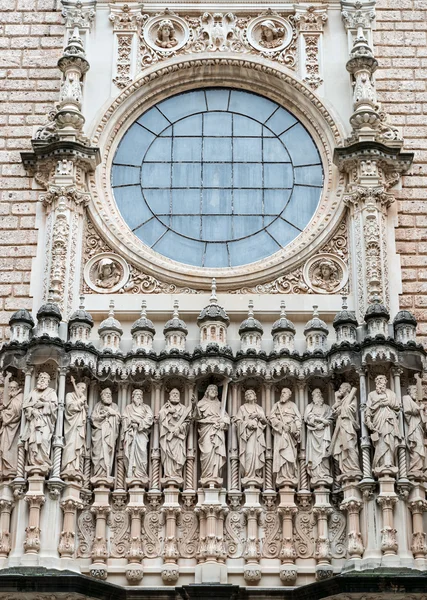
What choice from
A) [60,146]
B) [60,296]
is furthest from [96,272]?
[60,146]

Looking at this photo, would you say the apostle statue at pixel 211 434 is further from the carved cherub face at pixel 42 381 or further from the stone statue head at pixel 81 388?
the carved cherub face at pixel 42 381

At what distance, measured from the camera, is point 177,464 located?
1481cm

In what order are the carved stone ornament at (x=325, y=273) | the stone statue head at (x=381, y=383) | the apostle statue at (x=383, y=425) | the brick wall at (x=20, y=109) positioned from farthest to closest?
the brick wall at (x=20, y=109)
the carved stone ornament at (x=325, y=273)
the stone statue head at (x=381, y=383)
the apostle statue at (x=383, y=425)

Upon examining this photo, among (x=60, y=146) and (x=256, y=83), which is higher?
(x=256, y=83)

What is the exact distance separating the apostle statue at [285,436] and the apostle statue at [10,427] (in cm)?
313

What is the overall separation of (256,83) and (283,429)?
5780 mm

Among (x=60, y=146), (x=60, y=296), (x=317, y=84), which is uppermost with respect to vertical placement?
(x=317, y=84)

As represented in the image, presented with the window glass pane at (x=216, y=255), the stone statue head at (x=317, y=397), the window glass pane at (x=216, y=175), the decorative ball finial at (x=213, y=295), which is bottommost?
the stone statue head at (x=317, y=397)

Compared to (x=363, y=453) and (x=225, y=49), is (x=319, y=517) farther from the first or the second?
(x=225, y=49)

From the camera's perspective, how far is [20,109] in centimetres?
1783

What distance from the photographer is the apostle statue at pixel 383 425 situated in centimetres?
1449

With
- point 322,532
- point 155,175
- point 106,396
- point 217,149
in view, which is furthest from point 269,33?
point 322,532

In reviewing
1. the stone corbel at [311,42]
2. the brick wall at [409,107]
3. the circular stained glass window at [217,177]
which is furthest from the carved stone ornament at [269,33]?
the brick wall at [409,107]

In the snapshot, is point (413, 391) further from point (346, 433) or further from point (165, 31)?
point (165, 31)
